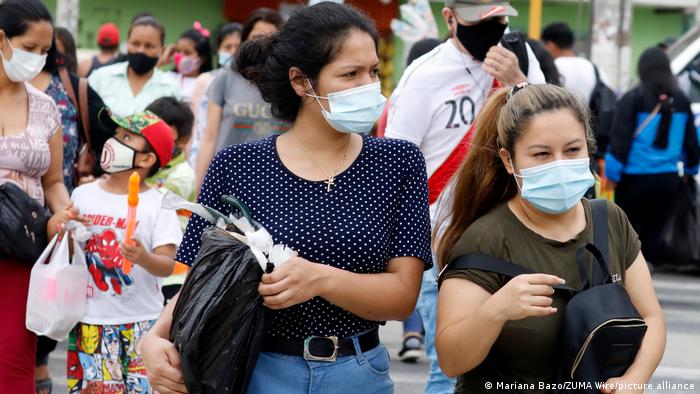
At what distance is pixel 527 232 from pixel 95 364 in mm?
2437

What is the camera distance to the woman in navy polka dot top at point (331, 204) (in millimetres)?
3387

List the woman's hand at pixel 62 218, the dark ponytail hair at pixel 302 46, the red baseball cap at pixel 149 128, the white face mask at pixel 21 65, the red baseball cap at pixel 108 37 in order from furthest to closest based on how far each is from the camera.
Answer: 1. the red baseball cap at pixel 108 37
2. the red baseball cap at pixel 149 128
3. the white face mask at pixel 21 65
4. the woman's hand at pixel 62 218
5. the dark ponytail hair at pixel 302 46

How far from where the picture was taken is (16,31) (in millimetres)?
5289

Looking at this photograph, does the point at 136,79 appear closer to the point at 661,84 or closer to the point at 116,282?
the point at 116,282

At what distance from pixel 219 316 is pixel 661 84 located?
876 cm

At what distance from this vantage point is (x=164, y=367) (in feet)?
10.7

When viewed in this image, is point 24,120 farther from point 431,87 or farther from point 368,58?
point 368,58

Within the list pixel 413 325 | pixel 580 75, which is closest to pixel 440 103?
pixel 413 325

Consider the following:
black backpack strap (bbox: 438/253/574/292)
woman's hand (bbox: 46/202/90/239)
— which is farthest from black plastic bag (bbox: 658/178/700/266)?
black backpack strap (bbox: 438/253/574/292)

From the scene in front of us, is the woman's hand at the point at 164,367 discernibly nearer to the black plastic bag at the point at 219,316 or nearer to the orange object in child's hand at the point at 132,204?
the black plastic bag at the point at 219,316

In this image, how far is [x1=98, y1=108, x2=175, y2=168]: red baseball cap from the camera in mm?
5613

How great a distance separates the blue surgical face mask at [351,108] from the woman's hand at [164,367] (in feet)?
2.70

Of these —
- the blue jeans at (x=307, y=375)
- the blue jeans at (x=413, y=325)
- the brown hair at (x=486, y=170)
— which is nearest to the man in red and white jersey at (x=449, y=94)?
the brown hair at (x=486, y=170)

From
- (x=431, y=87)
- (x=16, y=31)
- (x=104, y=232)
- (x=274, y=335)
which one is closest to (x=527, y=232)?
(x=274, y=335)
